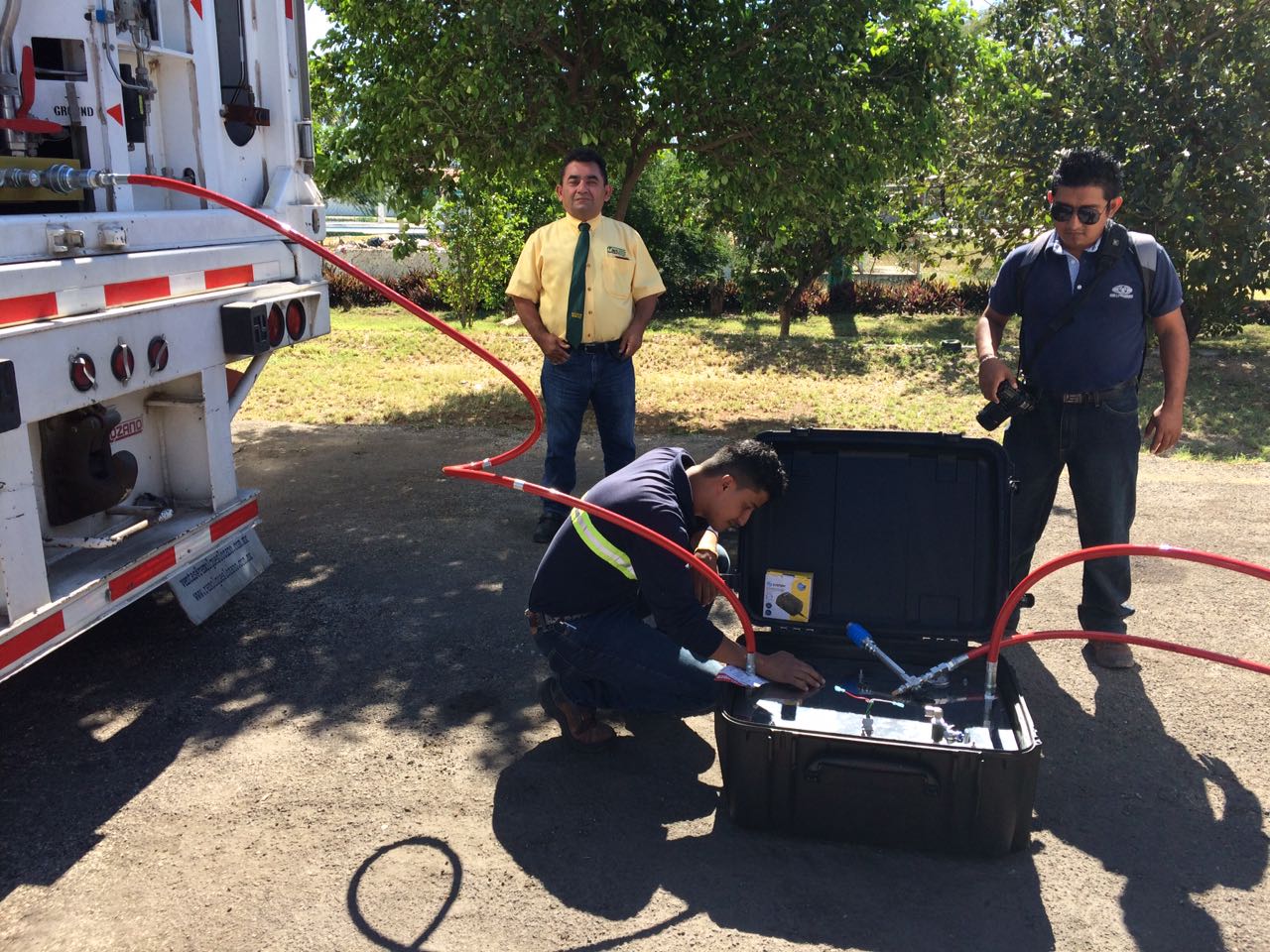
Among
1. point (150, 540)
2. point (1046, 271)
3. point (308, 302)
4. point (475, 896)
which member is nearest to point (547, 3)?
point (308, 302)

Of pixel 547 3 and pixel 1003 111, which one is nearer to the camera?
pixel 547 3

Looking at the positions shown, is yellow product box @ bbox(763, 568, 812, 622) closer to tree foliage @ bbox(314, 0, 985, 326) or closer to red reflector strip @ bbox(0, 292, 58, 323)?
red reflector strip @ bbox(0, 292, 58, 323)

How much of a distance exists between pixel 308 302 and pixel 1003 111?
8.66 metres

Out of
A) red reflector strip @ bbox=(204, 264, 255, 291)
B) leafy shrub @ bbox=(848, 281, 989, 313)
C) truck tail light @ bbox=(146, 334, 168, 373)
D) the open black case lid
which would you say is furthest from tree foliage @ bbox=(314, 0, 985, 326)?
leafy shrub @ bbox=(848, 281, 989, 313)

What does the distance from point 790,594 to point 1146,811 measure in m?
1.28

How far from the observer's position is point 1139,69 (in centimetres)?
1090

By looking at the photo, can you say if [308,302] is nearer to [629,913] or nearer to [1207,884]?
[629,913]

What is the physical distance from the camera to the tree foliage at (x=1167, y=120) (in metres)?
10.5

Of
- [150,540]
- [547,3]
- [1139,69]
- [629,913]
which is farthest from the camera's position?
[1139,69]

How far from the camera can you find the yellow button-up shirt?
222 inches

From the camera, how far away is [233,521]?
456 cm

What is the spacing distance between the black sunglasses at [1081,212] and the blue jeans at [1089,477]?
66 cm

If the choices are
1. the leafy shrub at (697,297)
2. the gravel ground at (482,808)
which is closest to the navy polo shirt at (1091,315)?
the gravel ground at (482,808)

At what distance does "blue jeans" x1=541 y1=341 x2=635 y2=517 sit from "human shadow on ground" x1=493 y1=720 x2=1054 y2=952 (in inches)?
95.2
